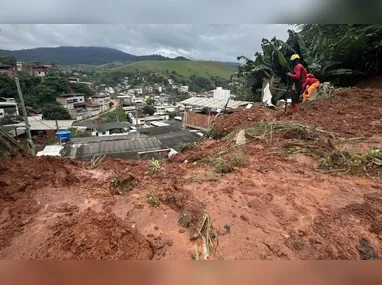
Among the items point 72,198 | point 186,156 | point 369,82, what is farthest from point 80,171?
point 369,82

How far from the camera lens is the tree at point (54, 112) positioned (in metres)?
28.3

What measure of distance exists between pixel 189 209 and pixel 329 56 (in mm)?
10087

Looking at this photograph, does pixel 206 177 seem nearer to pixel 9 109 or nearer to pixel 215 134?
pixel 215 134

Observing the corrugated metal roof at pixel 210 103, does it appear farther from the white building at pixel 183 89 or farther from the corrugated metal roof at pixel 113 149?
the white building at pixel 183 89

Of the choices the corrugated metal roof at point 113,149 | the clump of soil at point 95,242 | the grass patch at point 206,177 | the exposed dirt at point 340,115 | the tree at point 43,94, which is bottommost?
the tree at point 43,94

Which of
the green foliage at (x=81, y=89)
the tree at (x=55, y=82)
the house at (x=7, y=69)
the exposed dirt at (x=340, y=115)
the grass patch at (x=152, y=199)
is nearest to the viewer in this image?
the grass patch at (x=152, y=199)

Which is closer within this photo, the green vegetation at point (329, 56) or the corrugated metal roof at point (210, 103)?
the green vegetation at point (329, 56)

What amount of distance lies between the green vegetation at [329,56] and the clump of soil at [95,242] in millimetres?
8738

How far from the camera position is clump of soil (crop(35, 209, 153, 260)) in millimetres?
1671

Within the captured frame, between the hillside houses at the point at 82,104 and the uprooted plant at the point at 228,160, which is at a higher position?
the uprooted plant at the point at 228,160

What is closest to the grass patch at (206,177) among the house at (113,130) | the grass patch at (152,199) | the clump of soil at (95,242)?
the grass patch at (152,199)

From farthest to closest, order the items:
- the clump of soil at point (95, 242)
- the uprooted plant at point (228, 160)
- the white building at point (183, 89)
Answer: the white building at point (183, 89), the uprooted plant at point (228, 160), the clump of soil at point (95, 242)

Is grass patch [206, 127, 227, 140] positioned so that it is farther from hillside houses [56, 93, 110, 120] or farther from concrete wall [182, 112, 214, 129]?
hillside houses [56, 93, 110, 120]

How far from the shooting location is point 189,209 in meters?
2.44
